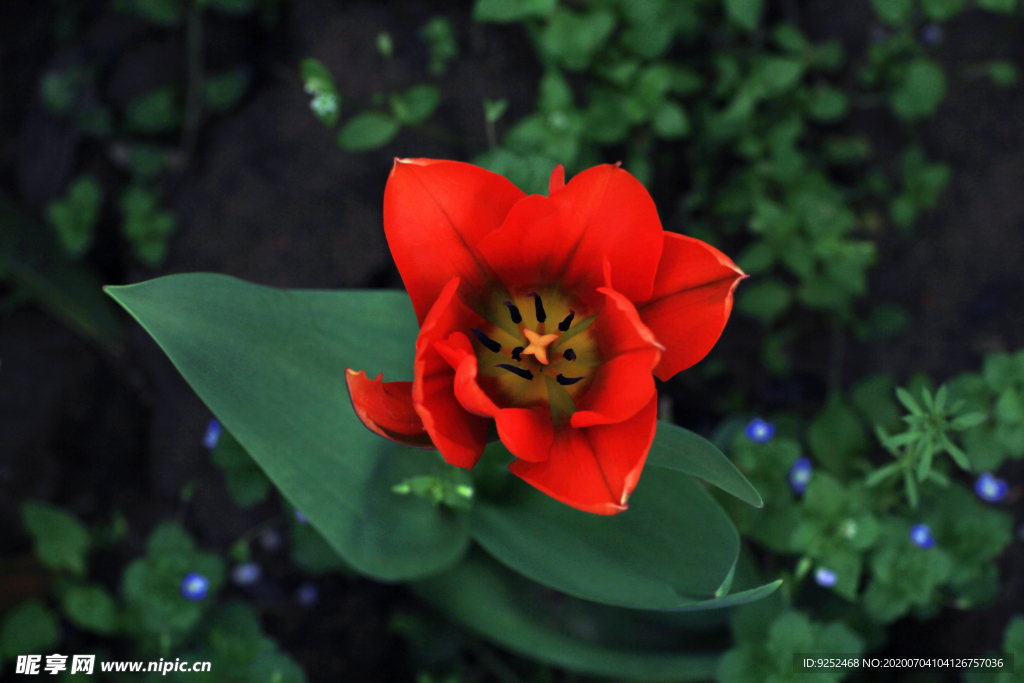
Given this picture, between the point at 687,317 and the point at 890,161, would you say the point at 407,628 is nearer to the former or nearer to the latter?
the point at 687,317

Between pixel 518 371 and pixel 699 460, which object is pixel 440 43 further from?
pixel 699 460

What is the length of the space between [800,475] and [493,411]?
1144mm

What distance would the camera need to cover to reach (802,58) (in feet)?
7.30

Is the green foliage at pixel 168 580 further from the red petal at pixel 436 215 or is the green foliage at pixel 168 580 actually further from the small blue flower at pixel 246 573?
the red petal at pixel 436 215

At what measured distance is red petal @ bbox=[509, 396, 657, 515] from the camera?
2.97 feet

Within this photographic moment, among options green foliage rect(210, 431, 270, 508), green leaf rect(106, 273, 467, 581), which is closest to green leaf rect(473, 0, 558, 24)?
green leaf rect(106, 273, 467, 581)

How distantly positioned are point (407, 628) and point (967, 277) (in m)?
2.13

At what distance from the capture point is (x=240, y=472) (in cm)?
→ 169

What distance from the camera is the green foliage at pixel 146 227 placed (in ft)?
7.07

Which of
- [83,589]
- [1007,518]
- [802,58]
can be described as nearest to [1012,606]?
[1007,518]

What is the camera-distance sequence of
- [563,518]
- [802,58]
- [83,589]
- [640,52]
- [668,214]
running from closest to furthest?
[563,518], [83,589], [640,52], [802,58], [668,214]

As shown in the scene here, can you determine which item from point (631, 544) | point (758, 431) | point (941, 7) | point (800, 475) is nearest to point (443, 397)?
point (631, 544)

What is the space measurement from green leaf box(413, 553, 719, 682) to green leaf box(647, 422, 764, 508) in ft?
2.54

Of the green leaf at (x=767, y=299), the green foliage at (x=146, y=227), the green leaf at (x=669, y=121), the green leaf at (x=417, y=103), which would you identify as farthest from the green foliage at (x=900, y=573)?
the green foliage at (x=146, y=227)
